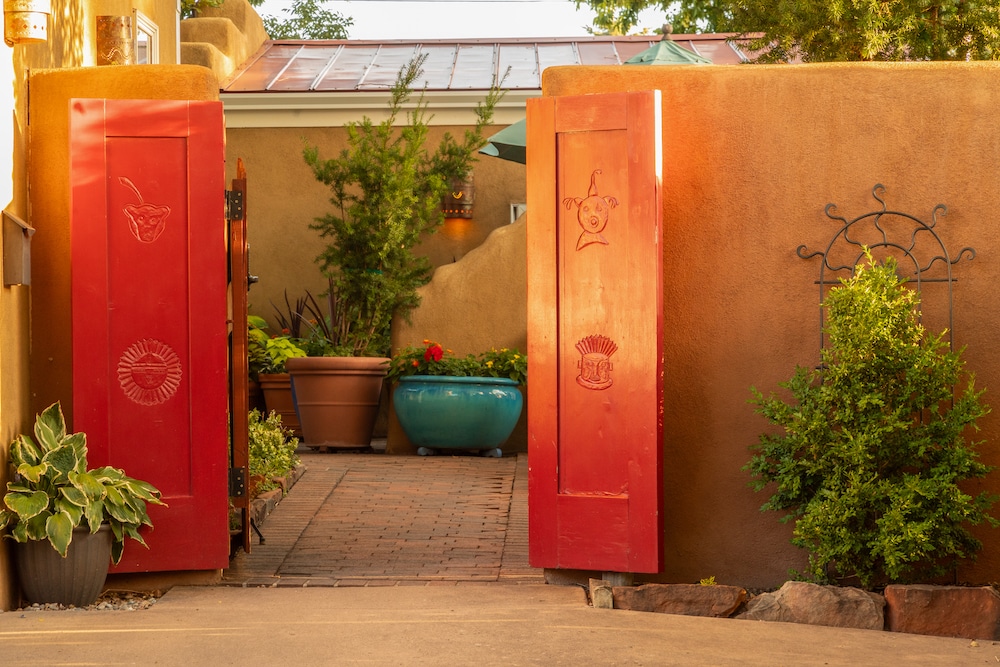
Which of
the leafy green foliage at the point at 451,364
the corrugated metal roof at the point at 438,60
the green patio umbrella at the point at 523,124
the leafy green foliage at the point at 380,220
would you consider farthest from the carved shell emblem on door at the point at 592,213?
the corrugated metal roof at the point at 438,60

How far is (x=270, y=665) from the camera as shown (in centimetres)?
447

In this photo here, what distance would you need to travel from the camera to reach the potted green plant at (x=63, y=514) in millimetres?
5398

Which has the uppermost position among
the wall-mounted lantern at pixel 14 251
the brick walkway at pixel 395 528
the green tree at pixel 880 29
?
the green tree at pixel 880 29

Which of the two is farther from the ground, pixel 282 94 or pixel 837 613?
pixel 282 94

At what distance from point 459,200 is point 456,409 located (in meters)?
2.67

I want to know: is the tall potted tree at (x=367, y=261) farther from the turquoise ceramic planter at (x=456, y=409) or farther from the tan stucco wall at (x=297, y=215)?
the tan stucco wall at (x=297, y=215)

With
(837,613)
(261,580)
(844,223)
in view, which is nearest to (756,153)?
(844,223)

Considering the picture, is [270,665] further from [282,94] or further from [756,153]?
[282,94]

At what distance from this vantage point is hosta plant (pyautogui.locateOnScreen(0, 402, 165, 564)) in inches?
212

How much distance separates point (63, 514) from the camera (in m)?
5.40

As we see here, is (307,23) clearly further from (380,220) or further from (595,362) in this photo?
(595,362)

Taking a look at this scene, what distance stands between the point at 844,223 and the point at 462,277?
605 centimetres

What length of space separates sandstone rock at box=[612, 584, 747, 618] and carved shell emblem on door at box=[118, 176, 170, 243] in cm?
284

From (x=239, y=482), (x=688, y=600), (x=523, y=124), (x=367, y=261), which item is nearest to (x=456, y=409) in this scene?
(x=367, y=261)
